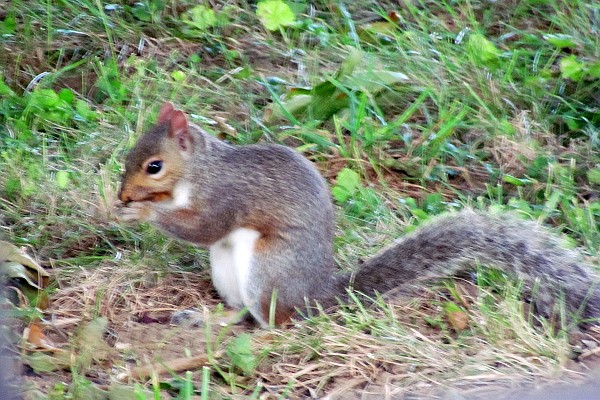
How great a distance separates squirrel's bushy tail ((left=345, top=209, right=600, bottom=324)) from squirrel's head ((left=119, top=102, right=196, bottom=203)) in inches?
24.0

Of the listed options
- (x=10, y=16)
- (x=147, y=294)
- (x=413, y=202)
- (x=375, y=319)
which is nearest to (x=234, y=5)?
(x=10, y=16)

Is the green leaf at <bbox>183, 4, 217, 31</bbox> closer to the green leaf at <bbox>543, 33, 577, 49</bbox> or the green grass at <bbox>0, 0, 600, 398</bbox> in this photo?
the green grass at <bbox>0, 0, 600, 398</bbox>

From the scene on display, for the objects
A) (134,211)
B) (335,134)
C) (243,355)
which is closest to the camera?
(243,355)

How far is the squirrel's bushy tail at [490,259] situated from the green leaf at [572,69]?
1.37m

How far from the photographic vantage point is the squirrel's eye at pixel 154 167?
2.90 metres

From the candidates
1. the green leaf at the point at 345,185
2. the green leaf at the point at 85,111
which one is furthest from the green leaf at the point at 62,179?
the green leaf at the point at 345,185

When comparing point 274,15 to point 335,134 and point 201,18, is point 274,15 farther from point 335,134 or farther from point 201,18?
point 335,134

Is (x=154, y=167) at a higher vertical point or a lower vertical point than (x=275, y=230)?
higher

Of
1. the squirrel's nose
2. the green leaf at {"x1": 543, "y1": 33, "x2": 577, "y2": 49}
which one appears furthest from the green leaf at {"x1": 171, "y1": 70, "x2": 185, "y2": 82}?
the green leaf at {"x1": 543, "y1": 33, "x2": 577, "y2": 49}

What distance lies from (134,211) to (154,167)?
0.14 metres

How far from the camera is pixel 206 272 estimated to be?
325 centimetres

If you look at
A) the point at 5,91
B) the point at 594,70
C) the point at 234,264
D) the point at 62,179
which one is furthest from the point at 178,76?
the point at 594,70

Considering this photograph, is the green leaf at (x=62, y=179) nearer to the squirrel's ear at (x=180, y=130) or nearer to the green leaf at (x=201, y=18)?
the squirrel's ear at (x=180, y=130)

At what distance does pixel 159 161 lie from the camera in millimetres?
2904
